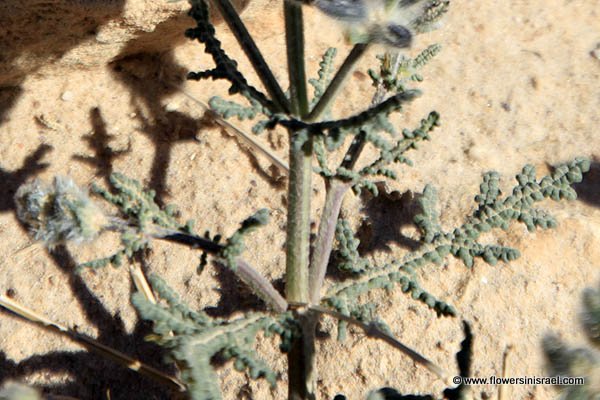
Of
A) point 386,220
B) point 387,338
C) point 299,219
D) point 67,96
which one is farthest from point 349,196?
point 67,96

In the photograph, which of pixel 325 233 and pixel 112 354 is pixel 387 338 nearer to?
pixel 325 233

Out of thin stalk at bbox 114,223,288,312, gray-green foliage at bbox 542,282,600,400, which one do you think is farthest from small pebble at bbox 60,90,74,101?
A: gray-green foliage at bbox 542,282,600,400

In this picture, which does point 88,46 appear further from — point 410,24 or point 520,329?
point 520,329

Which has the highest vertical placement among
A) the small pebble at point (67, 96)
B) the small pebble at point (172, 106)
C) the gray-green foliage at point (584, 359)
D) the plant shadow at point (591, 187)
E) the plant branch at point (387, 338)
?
the small pebble at point (67, 96)

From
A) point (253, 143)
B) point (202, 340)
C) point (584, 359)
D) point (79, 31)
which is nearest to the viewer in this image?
point (584, 359)

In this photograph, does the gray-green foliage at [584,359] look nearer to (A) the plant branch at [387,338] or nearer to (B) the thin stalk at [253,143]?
(A) the plant branch at [387,338]

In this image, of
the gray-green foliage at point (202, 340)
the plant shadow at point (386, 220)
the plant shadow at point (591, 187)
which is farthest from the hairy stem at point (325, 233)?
the plant shadow at point (591, 187)

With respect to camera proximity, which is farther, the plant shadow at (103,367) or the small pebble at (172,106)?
the small pebble at (172,106)
